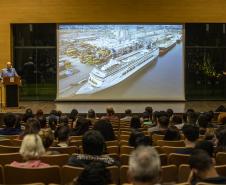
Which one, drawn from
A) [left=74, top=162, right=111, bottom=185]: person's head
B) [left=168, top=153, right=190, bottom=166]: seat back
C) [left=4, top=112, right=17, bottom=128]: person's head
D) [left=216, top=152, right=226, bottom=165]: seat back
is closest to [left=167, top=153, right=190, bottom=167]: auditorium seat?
[left=168, top=153, right=190, bottom=166]: seat back

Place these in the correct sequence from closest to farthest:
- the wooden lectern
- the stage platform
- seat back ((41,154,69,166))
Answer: seat back ((41,154,69,166)) < the wooden lectern < the stage platform

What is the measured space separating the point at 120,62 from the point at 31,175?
14733mm

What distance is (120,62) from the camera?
19078 millimetres

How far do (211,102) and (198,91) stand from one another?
94 cm

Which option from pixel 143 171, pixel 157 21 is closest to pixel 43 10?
pixel 157 21

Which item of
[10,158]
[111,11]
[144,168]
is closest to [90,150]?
[10,158]

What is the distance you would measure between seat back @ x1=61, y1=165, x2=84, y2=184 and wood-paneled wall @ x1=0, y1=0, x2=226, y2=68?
48.0ft

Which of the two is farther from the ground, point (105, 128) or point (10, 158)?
point (105, 128)

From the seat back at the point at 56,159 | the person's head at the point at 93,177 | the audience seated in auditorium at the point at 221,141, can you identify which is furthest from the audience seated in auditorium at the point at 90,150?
the audience seated in auditorium at the point at 221,141

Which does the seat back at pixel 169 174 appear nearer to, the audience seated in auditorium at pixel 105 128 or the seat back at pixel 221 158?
the seat back at pixel 221 158

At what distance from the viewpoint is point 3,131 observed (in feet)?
28.1

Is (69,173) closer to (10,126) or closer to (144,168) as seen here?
(144,168)

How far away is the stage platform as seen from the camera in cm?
1675

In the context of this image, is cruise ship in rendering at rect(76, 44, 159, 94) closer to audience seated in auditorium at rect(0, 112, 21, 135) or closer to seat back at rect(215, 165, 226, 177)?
audience seated in auditorium at rect(0, 112, 21, 135)
